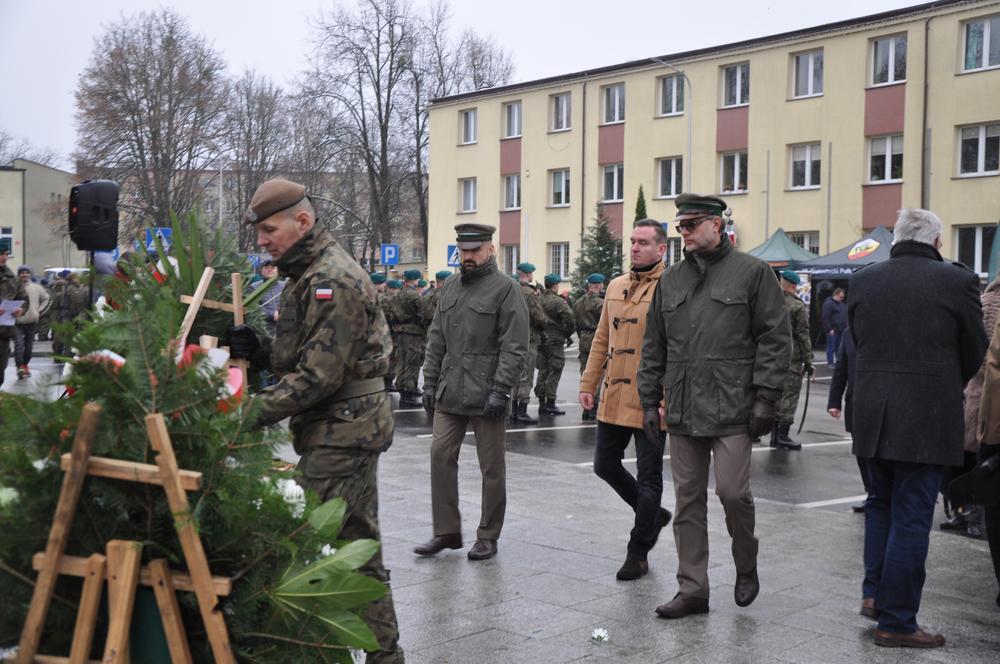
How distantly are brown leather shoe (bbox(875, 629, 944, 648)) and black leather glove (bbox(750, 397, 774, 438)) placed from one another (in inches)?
43.1

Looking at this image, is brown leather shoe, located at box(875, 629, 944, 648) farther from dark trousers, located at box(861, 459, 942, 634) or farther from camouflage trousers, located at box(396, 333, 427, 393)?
camouflage trousers, located at box(396, 333, 427, 393)

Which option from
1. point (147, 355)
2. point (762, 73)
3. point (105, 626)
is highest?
point (762, 73)

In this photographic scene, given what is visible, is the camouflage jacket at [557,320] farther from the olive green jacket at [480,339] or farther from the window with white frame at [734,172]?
the window with white frame at [734,172]

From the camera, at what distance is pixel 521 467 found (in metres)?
11.1

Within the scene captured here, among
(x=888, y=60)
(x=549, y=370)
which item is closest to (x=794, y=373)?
(x=549, y=370)

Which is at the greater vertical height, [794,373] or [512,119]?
[512,119]

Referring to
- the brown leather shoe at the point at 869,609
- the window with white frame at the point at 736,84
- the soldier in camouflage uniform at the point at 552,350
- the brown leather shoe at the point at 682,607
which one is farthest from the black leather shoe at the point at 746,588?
the window with white frame at the point at 736,84

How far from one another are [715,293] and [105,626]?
3686mm

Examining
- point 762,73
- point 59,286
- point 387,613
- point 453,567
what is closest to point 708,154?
point 762,73

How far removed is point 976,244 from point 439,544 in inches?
1140

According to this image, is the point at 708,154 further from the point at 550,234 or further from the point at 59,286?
the point at 59,286

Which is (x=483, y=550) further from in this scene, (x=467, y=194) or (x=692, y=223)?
(x=467, y=194)

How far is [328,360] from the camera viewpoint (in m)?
4.30

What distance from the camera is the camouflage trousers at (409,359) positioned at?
1733 centimetres
